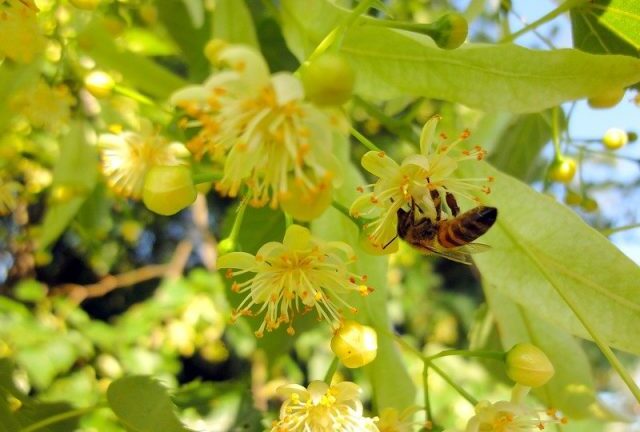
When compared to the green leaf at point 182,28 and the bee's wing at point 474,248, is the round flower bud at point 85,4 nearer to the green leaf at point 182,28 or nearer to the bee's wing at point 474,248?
the green leaf at point 182,28

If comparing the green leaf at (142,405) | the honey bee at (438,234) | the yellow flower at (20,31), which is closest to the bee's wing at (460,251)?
the honey bee at (438,234)

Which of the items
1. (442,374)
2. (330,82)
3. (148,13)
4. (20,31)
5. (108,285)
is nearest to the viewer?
(330,82)

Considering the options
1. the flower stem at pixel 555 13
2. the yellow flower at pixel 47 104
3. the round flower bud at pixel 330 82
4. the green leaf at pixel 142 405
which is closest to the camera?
the round flower bud at pixel 330 82

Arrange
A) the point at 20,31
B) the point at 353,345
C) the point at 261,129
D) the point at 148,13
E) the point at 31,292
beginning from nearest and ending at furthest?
the point at 261,129, the point at 353,345, the point at 20,31, the point at 148,13, the point at 31,292

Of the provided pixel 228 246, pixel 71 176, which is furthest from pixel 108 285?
pixel 228 246

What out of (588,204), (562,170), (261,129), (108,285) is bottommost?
(108,285)

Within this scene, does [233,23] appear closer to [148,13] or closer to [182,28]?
[182,28]
